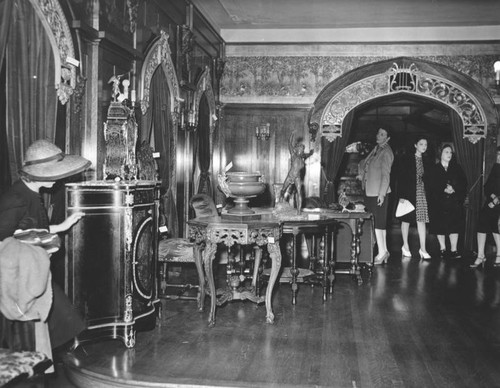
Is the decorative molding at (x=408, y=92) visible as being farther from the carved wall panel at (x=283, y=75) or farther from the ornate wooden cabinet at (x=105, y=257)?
the ornate wooden cabinet at (x=105, y=257)

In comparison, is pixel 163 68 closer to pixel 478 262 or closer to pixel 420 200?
pixel 420 200

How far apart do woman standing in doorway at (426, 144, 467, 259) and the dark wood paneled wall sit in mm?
2338

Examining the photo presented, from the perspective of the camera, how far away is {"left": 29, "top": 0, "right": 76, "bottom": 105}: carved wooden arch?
3.99 meters

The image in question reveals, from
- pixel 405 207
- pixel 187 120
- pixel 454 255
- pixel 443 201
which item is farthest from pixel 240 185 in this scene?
pixel 454 255

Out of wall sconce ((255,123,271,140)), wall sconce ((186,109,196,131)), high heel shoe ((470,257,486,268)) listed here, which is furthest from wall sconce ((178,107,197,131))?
high heel shoe ((470,257,486,268))

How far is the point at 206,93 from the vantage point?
891 centimetres

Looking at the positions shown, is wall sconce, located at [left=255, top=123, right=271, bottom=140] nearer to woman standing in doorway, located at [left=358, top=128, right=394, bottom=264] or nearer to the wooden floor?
woman standing in doorway, located at [left=358, top=128, right=394, bottom=264]

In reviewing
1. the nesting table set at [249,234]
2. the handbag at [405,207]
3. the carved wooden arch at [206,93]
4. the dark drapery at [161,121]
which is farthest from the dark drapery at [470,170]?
the dark drapery at [161,121]

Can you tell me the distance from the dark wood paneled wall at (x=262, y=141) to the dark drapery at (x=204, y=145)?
977 millimetres

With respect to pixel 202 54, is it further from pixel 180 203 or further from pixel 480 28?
pixel 480 28

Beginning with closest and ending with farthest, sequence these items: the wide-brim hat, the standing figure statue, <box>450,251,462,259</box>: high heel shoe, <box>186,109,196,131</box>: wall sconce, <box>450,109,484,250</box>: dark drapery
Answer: the wide-brim hat
the standing figure statue
<box>186,109,196,131</box>: wall sconce
<box>450,251,462,259</box>: high heel shoe
<box>450,109,484,250</box>: dark drapery

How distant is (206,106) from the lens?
898 centimetres

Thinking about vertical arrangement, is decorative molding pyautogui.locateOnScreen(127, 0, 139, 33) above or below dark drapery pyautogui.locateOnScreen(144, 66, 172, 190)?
above

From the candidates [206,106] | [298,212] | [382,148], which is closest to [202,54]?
[206,106]
